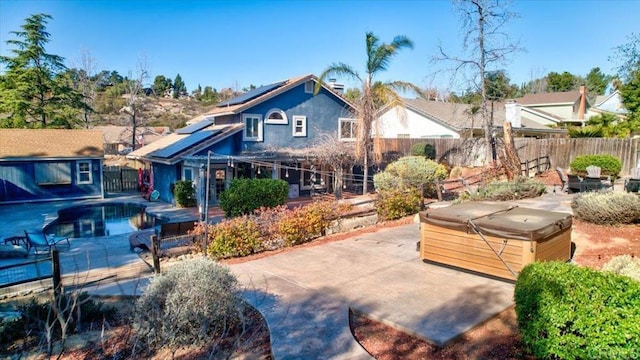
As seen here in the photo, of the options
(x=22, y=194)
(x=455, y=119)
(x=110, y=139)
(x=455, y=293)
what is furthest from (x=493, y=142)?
(x=110, y=139)

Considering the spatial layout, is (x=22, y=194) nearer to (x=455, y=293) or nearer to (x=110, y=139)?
(x=455, y=293)

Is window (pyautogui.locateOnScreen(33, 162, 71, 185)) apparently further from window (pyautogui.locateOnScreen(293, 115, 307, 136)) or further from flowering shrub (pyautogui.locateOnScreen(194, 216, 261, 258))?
flowering shrub (pyautogui.locateOnScreen(194, 216, 261, 258))

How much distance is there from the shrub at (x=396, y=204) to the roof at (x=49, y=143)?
16.6 m

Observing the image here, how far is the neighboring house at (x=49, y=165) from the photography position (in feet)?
65.9

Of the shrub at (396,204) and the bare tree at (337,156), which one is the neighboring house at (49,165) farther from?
the shrub at (396,204)

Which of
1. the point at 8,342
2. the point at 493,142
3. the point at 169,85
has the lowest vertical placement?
the point at 8,342

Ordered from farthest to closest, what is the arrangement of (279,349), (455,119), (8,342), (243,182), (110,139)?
1. (110,139)
2. (455,119)
3. (243,182)
4. (8,342)
5. (279,349)

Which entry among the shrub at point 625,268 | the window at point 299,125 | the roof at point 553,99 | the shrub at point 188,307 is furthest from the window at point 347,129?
the roof at point 553,99

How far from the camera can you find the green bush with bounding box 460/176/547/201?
14703 mm

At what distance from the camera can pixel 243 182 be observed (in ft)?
50.9

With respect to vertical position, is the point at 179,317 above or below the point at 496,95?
below

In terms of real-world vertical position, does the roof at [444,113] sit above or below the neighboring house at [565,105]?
below

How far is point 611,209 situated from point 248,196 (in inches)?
439

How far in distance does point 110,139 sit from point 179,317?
51.7 meters
